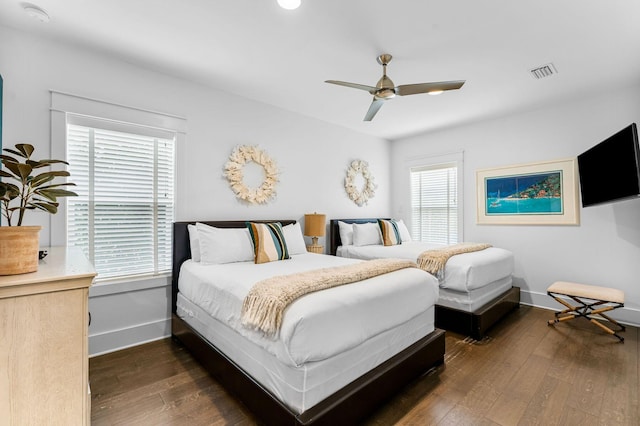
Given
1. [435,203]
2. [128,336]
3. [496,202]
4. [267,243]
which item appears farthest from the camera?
[435,203]

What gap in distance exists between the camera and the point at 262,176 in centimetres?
381

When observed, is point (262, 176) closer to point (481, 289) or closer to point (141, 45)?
point (141, 45)

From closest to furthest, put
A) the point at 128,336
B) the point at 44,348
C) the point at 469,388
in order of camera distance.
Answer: the point at 44,348
the point at 469,388
the point at 128,336

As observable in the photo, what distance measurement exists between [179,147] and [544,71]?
382cm

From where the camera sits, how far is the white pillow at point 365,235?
14.6 ft

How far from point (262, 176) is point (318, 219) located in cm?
95

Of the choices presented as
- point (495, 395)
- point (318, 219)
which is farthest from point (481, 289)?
point (318, 219)

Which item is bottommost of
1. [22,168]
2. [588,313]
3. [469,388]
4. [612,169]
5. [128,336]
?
[469,388]

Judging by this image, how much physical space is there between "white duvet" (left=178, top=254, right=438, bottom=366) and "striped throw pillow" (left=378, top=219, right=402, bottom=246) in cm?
198

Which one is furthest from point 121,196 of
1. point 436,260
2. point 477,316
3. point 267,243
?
point 477,316

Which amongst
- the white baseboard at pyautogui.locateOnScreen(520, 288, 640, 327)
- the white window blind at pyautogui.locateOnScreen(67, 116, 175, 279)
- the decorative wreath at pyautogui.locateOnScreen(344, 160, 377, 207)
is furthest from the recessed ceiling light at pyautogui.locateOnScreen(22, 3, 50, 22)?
the white baseboard at pyautogui.locateOnScreen(520, 288, 640, 327)

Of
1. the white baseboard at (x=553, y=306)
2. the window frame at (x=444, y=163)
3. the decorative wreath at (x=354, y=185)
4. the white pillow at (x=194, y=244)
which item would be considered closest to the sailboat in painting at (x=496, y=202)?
the window frame at (x=444, y=163)

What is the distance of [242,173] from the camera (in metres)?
3.60

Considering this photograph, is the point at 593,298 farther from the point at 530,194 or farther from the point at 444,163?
the point at 444,163
